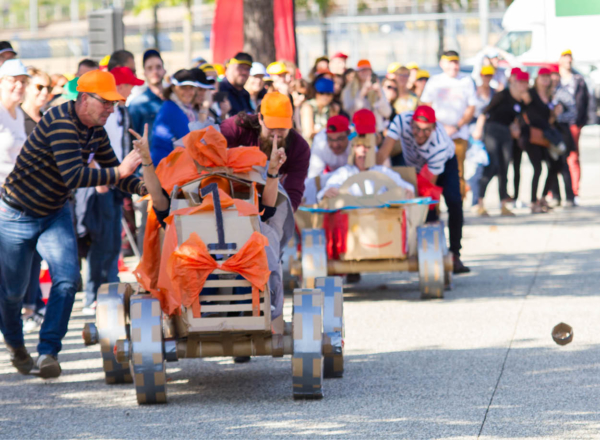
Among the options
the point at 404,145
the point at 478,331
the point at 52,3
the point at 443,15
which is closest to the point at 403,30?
the point at 443,15

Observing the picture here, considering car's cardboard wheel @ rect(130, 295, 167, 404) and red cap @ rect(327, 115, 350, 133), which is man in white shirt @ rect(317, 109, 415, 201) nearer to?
red cap @ rect(327, 115, 350, 133)

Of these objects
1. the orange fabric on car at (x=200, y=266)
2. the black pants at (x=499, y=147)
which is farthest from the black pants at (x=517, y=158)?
the orange fabric on car at (x=200, y=266)

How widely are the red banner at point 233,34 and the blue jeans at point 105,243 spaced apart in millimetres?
6653

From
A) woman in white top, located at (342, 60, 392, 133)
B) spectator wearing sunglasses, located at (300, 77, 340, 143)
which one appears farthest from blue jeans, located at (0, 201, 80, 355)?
woman in white top, located at (342, 60, 392, 133)

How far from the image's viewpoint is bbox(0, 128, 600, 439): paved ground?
5.62m

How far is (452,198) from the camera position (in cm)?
1064

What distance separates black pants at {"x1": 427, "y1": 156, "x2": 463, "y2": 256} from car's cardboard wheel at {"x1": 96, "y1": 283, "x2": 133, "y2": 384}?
4526 millimetres

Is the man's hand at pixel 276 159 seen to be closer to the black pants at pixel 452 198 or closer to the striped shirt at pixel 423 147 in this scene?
the striped shirt at pixel 423 147

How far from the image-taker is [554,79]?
16.6 metres

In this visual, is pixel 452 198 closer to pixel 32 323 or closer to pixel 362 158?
pixel 362 158

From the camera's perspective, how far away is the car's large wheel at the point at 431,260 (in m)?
9.35

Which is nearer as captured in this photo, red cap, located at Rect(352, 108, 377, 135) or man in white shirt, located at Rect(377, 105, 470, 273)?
red cap, located at Rect(352, 108, 377, 135)

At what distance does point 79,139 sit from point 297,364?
1.92 m

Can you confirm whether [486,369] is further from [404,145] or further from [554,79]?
[554,79]
